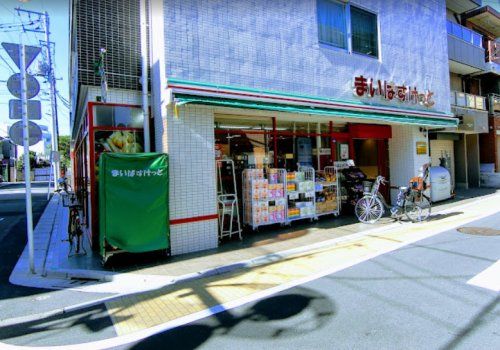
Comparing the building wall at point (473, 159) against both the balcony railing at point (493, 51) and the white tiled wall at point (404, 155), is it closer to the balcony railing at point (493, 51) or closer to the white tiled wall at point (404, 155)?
the balcony railing at point (493, 51)

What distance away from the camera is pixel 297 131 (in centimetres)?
1064

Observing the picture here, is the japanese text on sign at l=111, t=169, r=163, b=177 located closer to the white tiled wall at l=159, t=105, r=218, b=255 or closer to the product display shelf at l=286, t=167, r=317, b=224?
the white tiled wall at l=159, t=105, r=218, b=255

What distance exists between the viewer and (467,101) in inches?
721

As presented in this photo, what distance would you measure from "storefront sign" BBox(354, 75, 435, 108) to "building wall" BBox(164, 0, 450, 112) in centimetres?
23

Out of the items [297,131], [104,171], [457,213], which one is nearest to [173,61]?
[104,171]

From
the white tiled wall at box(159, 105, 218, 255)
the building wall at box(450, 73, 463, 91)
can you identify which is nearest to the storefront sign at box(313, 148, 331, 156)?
the white tiled wall at box(159, 105, 218, 255)

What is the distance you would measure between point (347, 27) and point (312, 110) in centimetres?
393

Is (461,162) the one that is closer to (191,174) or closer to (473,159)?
(473,159)

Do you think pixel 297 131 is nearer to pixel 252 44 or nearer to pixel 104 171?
pixel 252 44

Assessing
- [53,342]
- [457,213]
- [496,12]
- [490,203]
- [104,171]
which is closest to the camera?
[53,342]

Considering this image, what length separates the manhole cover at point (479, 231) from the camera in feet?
25.9

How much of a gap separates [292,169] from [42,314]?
7.53 meters

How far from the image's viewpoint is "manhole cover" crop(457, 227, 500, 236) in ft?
25.9

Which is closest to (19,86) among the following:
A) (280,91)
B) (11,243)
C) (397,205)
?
(11,243)
